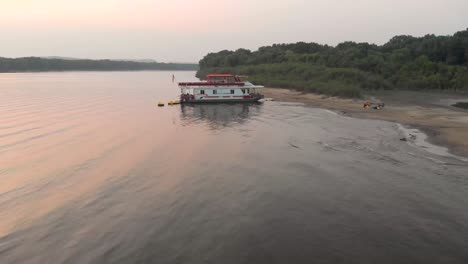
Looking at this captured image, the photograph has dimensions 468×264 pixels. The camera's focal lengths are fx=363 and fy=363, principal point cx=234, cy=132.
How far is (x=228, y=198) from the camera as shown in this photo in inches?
839

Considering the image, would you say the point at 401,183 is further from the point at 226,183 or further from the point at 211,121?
the point at 211,121

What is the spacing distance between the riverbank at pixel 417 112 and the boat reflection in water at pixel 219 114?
12.6 metres

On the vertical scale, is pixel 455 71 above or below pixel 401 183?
above

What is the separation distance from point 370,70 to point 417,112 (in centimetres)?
5761

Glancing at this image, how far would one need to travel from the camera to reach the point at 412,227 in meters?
17.6

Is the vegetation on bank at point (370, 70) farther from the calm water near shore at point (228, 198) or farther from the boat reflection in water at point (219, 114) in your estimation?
the calm water near shore at point (228, 198)

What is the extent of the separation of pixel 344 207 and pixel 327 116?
1404 inches

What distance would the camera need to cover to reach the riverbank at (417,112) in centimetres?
3628

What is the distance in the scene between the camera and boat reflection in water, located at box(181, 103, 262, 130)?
50.7m

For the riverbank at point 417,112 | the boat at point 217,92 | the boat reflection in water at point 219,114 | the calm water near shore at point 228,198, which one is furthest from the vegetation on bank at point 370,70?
the calm water near shore at point 228,198

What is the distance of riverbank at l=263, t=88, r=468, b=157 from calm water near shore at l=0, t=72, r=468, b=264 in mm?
4520

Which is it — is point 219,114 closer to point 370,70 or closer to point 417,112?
point 417,112

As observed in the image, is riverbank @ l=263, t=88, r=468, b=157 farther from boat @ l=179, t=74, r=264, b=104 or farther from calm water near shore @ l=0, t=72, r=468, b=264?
boat @ l=179, t=74, r=264, b=104

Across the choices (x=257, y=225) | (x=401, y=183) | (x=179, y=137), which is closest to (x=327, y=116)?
(x=179, y=137)
